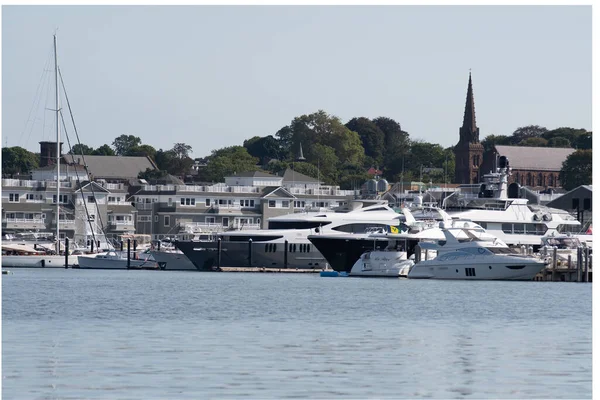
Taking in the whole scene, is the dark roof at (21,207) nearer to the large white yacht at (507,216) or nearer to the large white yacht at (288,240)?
the large white yacht at (288,240)

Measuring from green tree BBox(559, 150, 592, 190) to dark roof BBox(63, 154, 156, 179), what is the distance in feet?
190

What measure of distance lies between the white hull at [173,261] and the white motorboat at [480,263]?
90.7 ft

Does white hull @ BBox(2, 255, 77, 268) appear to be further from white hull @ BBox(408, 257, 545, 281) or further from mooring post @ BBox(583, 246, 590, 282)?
mooring post @ BBox(583, 246, 590, 282)

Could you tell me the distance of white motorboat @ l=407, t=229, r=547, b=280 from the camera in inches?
2842

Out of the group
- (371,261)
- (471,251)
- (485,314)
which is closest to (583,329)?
(485,314)

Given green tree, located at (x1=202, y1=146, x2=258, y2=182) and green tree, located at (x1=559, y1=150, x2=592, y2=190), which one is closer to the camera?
green tree, located at (x1=559, y1=150, x2=592, y2=190)

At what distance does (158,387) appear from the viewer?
26.6 metres

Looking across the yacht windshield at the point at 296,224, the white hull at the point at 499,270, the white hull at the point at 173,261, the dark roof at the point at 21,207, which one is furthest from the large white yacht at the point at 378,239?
the dark roof at the point at 21,207

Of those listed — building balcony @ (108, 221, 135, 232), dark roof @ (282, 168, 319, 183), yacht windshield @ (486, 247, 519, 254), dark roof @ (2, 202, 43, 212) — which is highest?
dark roof @ (282, 168, 319, 183)

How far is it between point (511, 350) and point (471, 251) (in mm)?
38957

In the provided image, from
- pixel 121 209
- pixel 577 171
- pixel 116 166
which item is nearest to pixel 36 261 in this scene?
pixel 121 209

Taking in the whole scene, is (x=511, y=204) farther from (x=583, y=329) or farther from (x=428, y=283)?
(x=583, y=329)

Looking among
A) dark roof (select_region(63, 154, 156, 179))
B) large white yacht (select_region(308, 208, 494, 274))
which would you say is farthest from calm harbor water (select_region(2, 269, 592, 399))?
dark roof (select_region(63, 154, 156, 179))

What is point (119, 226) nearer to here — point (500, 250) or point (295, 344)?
point (500, 250)
